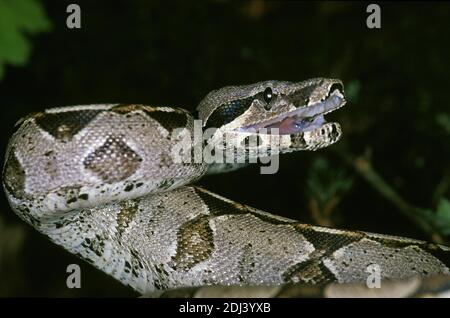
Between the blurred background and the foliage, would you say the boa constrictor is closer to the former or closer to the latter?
the foliage

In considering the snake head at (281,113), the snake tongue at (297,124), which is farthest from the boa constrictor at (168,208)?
the snake tongue at (297,124)

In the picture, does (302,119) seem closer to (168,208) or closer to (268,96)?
(268,96)

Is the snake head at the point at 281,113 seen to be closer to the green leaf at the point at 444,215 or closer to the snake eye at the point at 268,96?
the snake eye at the point at 268,96

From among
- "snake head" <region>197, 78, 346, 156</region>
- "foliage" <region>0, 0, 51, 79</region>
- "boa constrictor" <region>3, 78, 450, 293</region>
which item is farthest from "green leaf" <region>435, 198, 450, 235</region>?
"foliage" <region>0, 0, 51, 79</region>

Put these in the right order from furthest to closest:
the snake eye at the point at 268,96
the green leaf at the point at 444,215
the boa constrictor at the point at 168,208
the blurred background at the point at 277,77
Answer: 1. the blurred background at the point at 277,77
2. the snake eye at the point at 268,96
3. the green leaf at the point at 444,215
4. the boa constrictor at the point at 168,208

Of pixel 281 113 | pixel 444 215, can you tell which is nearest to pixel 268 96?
pixel 281 113
